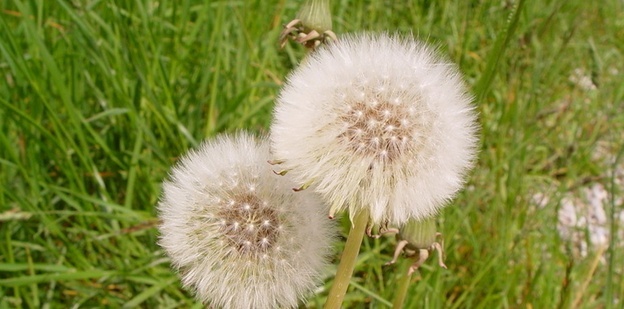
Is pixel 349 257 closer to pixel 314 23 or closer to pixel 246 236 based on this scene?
pixel 246 236

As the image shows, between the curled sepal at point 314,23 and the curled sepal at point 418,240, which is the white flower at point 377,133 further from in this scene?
the curled sepal at point 314,23

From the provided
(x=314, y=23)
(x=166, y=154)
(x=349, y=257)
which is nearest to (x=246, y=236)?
(x=349, y=257)

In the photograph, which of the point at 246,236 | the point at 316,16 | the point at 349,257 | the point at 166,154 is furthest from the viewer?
the point at 166,154

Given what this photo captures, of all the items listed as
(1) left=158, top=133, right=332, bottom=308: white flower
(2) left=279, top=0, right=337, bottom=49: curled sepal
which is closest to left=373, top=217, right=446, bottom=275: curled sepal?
(1) left=158, top=133, right=332, bottom=308: white flower

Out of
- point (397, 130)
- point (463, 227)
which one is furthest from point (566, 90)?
point (397, 130)

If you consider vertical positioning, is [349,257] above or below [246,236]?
above

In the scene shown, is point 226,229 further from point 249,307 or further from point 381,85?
point 381,85
